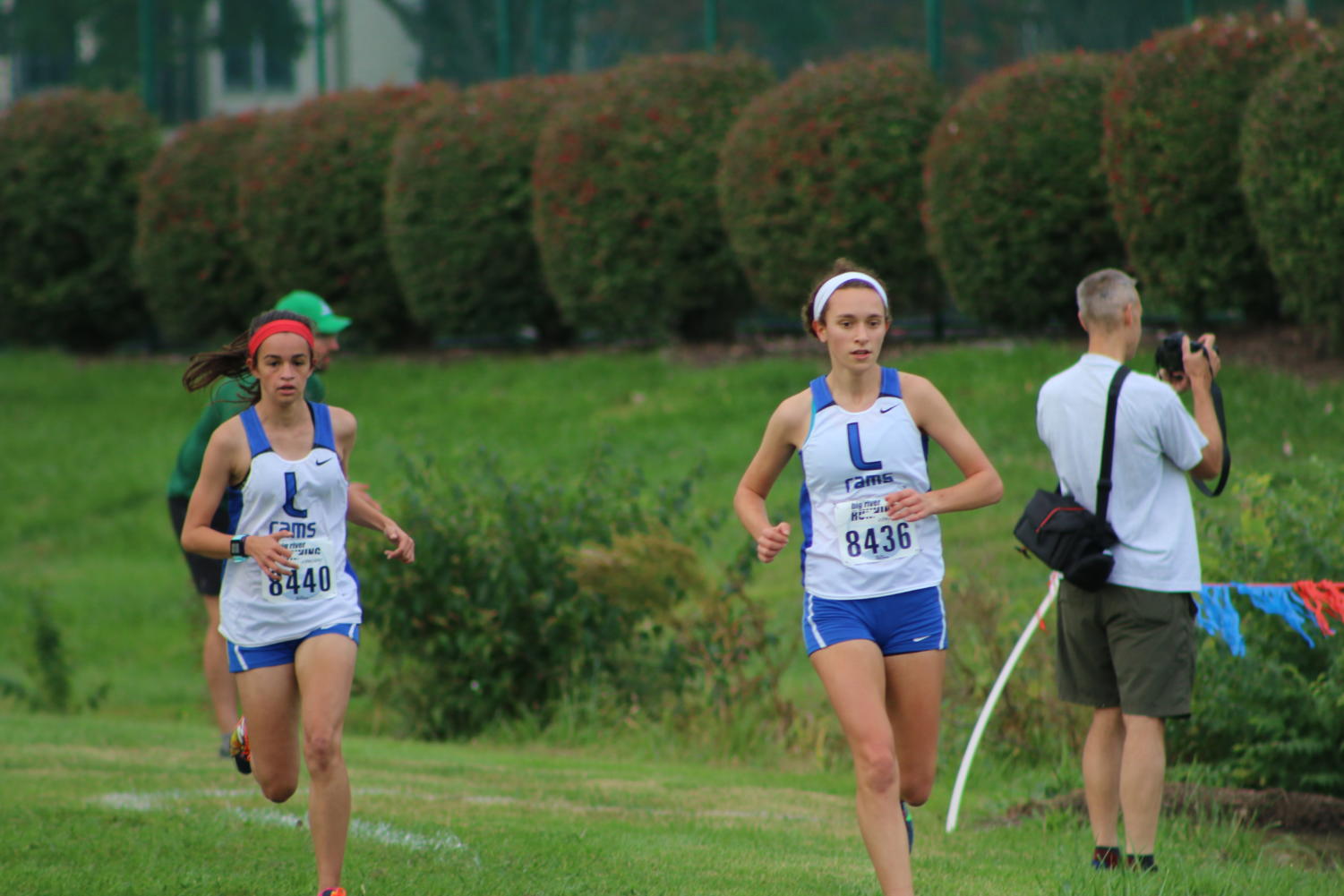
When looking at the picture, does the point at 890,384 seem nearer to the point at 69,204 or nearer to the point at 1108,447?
the point at 1108,447

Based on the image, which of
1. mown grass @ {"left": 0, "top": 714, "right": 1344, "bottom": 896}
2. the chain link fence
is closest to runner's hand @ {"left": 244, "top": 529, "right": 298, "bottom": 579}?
mown grass @ {"left": 0, "top": 714, "right": 1344, "bottom": 896}

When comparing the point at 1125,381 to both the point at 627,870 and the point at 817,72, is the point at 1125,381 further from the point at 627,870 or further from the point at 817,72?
the point at 817,72

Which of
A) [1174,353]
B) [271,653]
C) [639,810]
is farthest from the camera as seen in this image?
[639,810]

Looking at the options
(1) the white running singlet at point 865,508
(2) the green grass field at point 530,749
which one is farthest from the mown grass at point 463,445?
(1) the white running singlet at point 865,508

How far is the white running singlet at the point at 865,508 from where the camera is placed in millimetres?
4789

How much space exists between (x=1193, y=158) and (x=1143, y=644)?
8.02m

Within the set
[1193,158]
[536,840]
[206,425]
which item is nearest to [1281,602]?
[536,840]

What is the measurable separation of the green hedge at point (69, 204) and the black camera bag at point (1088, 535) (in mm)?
18606

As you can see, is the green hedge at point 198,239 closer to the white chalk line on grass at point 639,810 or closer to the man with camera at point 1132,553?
the white chalk line on grass at point 639,810

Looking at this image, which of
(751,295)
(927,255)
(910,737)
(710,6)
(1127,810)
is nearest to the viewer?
(910,737)

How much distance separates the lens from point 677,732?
9.12 m

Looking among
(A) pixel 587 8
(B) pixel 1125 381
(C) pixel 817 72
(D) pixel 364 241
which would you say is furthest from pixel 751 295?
(B) pixel 1125 381

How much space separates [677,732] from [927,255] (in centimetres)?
751

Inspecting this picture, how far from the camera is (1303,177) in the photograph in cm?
1145
